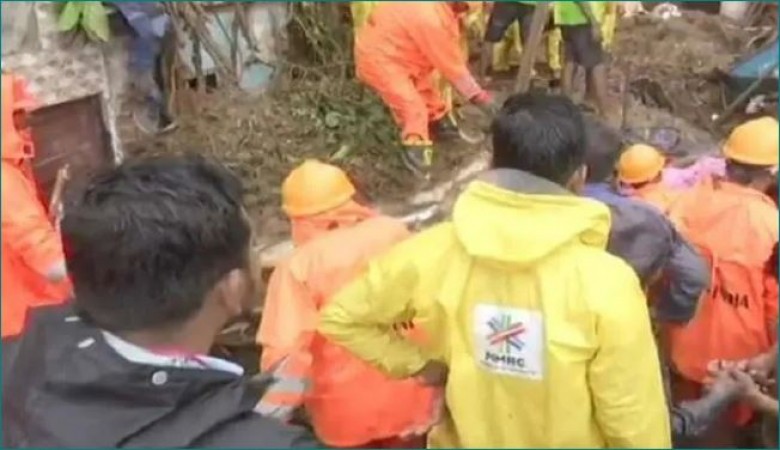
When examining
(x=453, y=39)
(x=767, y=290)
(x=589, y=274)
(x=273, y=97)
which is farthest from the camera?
(x=767, y=290)

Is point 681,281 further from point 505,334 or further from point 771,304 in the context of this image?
point 505,334

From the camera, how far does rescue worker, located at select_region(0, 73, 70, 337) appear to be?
5.24ft

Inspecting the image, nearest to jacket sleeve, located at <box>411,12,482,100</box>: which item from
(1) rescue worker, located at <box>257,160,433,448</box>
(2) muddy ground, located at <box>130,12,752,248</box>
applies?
(2) muddy ground, located at <box>130,12,752,248</box>

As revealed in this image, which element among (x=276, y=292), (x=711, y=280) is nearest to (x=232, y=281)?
(x=276, y=292)

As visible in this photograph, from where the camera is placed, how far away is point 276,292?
206 centimetres

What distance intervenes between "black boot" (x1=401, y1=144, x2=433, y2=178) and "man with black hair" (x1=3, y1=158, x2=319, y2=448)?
520 millimetres

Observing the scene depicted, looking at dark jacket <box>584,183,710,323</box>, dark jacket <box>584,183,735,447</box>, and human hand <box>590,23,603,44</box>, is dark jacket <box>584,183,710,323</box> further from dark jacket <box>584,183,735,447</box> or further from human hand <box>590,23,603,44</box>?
human hand <box>590,23,603,44</box>

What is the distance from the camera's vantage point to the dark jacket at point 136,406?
135cm

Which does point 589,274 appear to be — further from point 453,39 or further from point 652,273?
point 652,273

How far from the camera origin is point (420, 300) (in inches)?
68.2

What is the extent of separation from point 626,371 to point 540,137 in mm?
324

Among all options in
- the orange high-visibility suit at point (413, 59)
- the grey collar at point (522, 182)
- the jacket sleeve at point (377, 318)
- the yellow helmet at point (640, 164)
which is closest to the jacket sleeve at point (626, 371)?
the grey collar at point (522, 182)

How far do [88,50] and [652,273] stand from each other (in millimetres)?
903

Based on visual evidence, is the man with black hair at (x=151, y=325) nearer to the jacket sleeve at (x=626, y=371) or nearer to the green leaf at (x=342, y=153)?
the jacket sleeve at (x=626, y=371)
